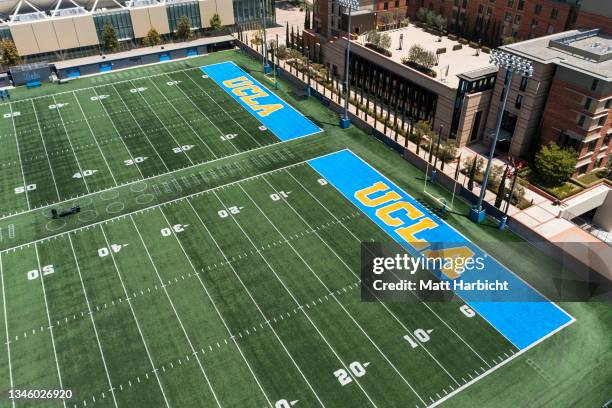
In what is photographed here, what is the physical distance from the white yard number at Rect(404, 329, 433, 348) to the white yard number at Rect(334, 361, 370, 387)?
3.67m

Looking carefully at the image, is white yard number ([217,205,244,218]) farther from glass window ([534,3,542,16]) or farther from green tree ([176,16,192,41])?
green tree ([176,16,192,41])

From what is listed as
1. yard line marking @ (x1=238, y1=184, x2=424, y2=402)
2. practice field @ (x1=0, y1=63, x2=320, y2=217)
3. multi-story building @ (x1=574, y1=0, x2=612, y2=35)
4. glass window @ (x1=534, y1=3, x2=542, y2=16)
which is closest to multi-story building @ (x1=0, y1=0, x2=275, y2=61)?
practice field @ (x1=0, y1=63, x2=320, y2=217)

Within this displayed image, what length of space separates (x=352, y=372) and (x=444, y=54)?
4856cm

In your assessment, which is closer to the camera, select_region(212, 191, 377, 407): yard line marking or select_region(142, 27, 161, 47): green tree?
select_region(212, 191, 377, 407): yard line marking

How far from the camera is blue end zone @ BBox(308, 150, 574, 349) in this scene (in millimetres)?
33875

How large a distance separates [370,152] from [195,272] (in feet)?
84.6

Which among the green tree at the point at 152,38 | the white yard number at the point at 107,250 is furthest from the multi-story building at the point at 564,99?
the green tree at the point at 152,38

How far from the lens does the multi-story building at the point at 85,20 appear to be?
73.8 m

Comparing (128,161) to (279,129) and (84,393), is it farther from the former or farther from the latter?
(84,393)

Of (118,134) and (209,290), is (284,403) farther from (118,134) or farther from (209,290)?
(118,134)

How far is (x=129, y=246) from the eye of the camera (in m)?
40.9

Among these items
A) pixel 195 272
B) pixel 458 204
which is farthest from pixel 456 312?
pixel 195 272

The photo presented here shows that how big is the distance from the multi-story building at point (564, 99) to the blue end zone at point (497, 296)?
51.7 feet

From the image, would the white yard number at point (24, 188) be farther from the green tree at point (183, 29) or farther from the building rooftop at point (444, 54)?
the building rooftop at point (444, 54)
